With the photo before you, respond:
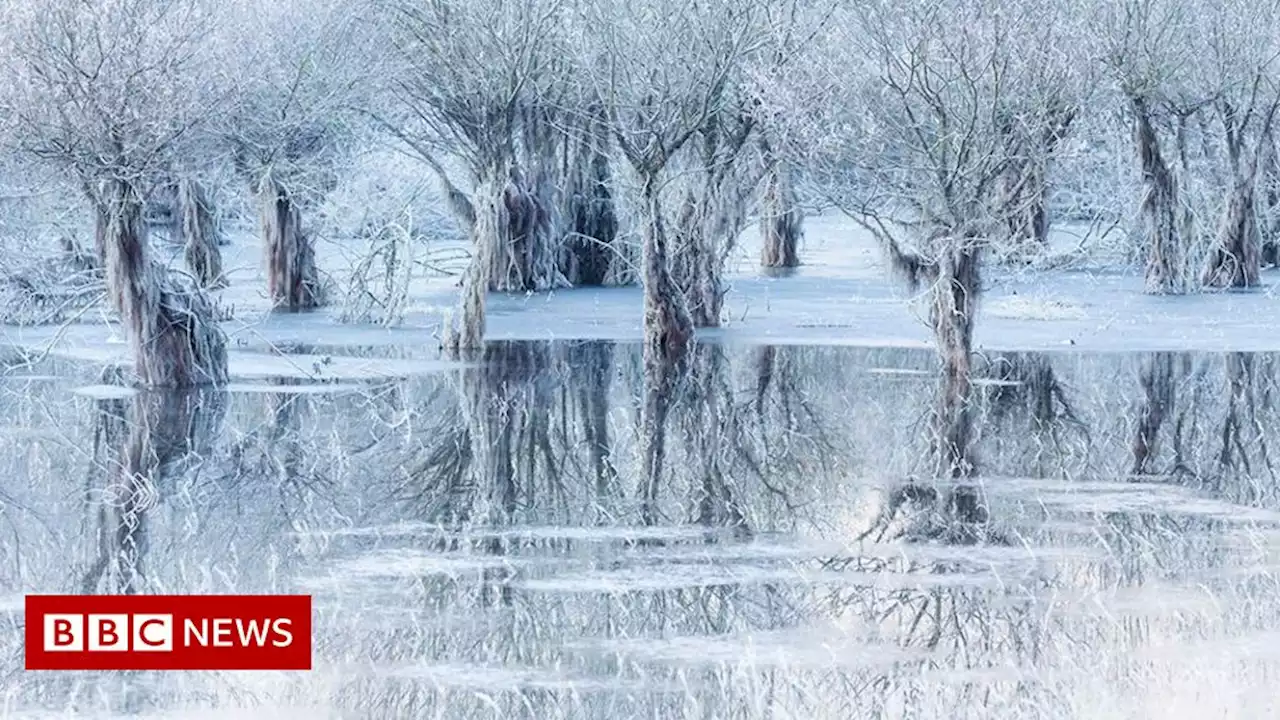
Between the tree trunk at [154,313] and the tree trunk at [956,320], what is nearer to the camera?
the tree trunk at [956,320]

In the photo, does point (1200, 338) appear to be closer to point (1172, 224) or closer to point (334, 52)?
point (1172, 224)

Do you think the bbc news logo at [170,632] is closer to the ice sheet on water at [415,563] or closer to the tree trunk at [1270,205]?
the ice sheet on water at [415,563]

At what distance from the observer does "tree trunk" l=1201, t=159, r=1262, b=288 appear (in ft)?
151

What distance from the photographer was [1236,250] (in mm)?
46281

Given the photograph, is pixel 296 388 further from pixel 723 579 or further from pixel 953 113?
pixel 723 579

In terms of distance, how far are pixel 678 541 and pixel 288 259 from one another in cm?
2733

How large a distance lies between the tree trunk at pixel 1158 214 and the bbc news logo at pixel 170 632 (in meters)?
32.3

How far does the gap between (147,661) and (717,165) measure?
21.5 m

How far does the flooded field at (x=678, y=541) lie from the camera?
40.2 ft

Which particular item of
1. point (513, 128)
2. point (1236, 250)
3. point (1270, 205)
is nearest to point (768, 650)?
point (513, 128)

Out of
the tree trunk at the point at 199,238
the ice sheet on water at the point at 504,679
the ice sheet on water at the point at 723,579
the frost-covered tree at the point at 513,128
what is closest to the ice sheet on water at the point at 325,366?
the frost-covered tree at the point at 513,128

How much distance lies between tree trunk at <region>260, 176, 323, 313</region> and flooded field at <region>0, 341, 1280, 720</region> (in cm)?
1432

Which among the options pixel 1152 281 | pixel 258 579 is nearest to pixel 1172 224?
pixel 1152 281

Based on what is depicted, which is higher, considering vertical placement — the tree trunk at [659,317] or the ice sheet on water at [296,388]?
the tree trunk at [659,317]
